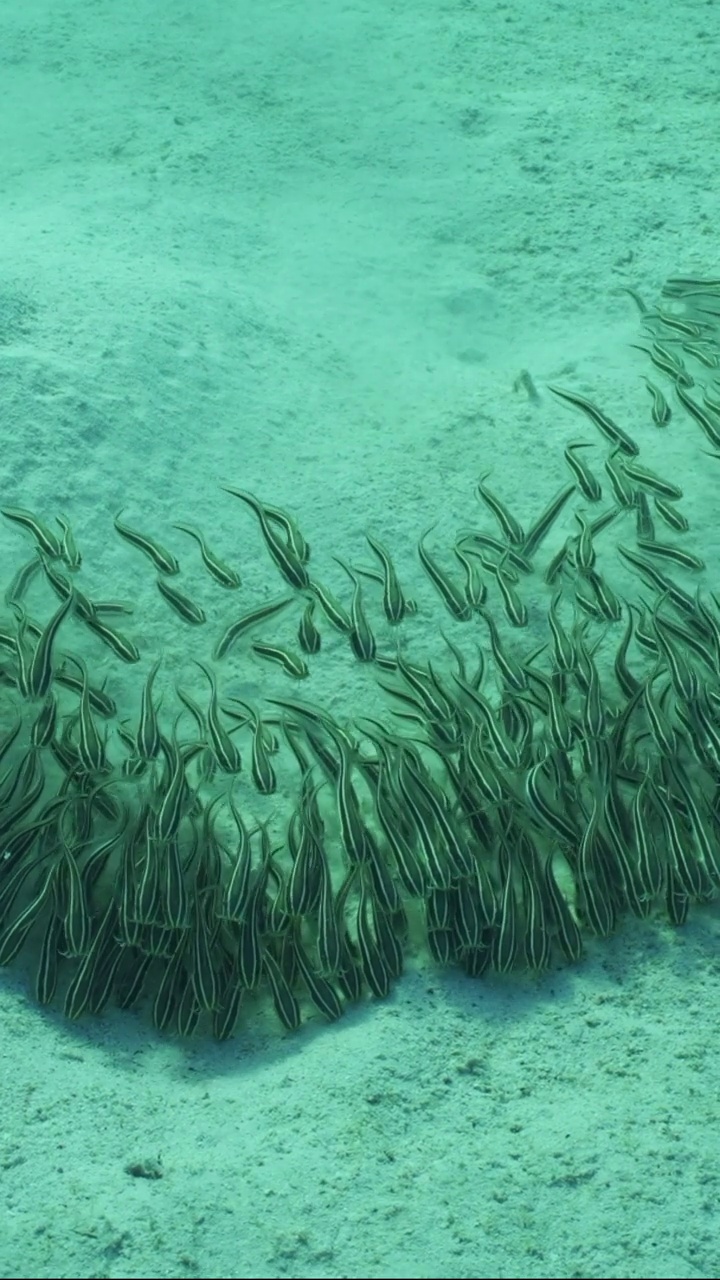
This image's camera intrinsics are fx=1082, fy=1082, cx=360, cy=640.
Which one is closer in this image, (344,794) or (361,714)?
(344,794)

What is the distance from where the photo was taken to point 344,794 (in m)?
4.28

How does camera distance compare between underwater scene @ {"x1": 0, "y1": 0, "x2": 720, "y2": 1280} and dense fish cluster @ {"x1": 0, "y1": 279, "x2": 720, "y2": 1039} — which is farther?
dense fish cluster @ {"x1": 0, "y1": 279, "x2": 720, "y2": 1039}

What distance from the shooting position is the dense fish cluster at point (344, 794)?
13.7 ft

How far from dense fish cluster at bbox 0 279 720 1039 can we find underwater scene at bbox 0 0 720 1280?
0.02 meters

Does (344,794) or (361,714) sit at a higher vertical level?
(361,714)

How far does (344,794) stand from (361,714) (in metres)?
0.90

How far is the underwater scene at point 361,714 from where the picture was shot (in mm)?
3508

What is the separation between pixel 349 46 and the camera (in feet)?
33.0

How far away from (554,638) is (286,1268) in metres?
2.73

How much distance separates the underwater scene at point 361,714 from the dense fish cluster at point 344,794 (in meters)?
0.02

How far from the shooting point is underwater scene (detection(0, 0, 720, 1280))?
3.51m

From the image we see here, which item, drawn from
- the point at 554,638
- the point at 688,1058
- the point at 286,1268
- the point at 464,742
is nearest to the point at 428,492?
the point at 554,638

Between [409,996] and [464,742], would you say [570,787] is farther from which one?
[409,996]

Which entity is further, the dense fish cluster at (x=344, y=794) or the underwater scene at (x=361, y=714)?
the dense fish cluster at (x=344, y=794)
